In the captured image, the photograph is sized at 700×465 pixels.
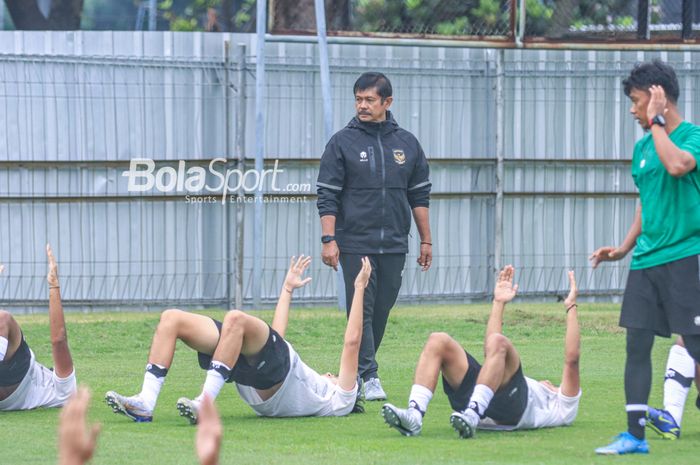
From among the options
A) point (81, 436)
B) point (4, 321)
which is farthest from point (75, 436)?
point (4, 321)

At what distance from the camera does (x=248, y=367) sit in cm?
727

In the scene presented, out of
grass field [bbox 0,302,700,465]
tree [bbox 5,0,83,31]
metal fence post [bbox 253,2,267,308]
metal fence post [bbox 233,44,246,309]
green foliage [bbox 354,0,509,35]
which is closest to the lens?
grass field [bbox 0,302,700,465]

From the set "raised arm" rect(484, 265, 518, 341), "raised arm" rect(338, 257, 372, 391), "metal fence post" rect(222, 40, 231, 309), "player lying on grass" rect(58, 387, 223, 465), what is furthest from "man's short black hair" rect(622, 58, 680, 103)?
"metal fence post" rect(222, 40, 231, 309)

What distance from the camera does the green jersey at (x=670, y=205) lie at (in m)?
6.32

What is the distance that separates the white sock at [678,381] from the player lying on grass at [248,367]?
1.76 meters

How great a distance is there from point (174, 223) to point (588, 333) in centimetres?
534

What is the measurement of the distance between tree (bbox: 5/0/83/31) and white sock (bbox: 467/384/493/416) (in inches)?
446

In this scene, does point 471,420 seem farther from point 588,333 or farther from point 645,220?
point 588,333

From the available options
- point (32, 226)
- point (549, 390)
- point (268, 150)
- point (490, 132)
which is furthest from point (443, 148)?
point (549, 390)

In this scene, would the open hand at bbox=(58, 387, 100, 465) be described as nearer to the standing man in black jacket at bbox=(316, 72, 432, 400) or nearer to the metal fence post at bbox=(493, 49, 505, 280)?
the standing man in black jacket at bbox=(316, 72, 432, 400)

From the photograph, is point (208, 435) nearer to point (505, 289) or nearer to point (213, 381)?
point (213, 381)

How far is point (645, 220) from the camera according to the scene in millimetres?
6504

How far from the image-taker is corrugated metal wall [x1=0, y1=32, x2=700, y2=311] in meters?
15.2

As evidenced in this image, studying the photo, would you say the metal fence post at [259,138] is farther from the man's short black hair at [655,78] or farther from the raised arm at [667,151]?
the raised arm at [667,151]
